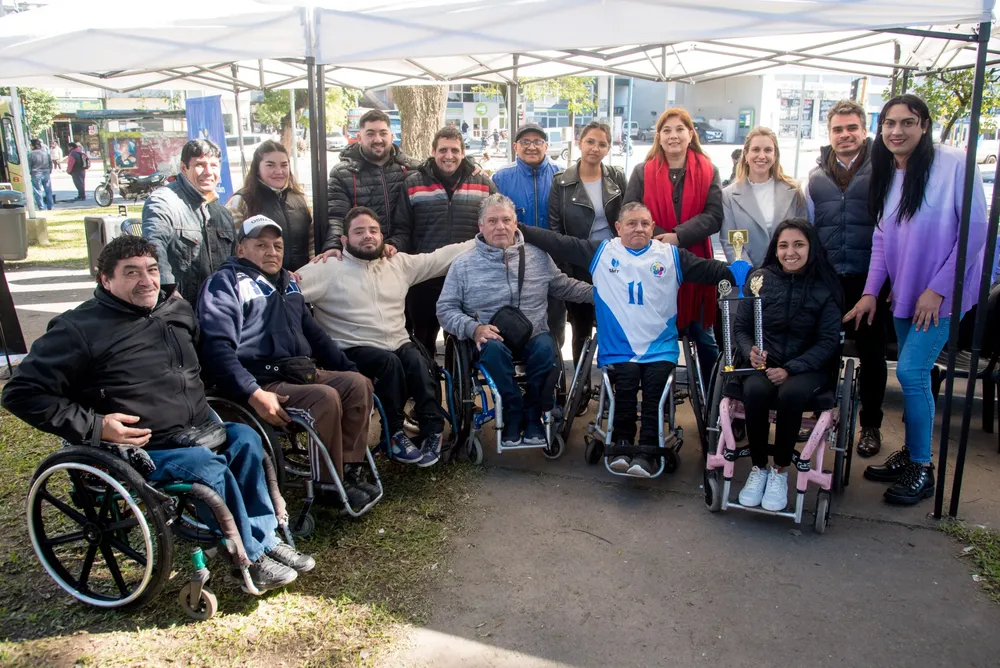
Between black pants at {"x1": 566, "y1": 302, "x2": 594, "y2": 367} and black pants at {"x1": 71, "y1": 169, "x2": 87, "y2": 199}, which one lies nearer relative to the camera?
black pants at {"x1": 566, "y1": 302, "x2": 594, "y2": 367}

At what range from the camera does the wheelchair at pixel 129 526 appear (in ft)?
8.42

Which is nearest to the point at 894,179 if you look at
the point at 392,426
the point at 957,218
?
the point at 957,218

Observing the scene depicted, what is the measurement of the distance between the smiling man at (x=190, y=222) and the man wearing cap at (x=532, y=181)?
1.69m

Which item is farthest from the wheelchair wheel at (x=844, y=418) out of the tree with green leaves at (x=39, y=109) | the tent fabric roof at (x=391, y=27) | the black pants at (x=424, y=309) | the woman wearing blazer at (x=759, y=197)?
the tree with green leaves at (x=39, y=109)

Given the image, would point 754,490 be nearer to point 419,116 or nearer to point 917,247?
point 917,247

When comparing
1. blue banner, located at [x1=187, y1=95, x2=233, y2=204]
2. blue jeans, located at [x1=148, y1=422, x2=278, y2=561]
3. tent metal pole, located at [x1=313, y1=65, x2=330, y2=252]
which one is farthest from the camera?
blue banner, located at [x1=187, y1=95, x2=233, y2=204]

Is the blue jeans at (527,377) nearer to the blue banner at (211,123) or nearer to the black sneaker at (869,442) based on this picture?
the black sneaker at (869,442)

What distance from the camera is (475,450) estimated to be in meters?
4.09

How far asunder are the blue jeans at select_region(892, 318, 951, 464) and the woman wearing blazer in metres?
0.85

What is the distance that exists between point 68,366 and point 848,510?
3317 mm

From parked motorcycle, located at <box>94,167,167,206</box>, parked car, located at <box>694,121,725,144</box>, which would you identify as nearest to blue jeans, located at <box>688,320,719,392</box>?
parked motorcycle, located at <box>94,167,167,206</box>

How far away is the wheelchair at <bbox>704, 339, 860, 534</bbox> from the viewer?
10.8ft

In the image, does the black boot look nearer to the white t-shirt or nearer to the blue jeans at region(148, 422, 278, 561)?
the white t-shirt

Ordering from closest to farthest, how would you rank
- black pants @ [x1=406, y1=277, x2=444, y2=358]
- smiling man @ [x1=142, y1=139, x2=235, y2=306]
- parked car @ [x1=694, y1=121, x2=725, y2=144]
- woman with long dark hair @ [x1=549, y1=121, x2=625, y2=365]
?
smiling man @ [x1=142, y1=139, x2=235, y2=306]
woman with long dark hair @ [x1=549, y1=121, x2=625, y2=365]
black pants @ [x1=406, y1=277, x2=444, y2=358]
parked car @ [x1=694, y1=121, x2=725, y2=144]
